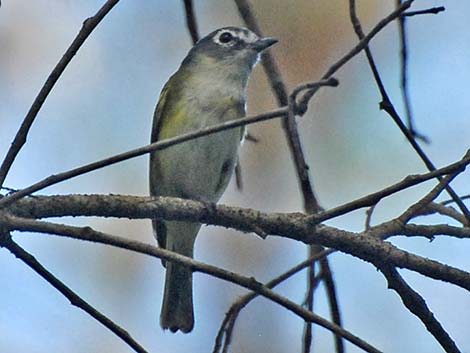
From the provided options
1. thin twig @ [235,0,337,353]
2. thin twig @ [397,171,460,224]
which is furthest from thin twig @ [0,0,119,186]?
thin twig @ [397,171,460,224]

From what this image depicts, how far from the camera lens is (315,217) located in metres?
2.13

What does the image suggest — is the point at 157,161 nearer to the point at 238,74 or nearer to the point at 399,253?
the point at 238,74

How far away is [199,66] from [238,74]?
25 cm

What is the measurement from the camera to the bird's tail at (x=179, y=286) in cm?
439

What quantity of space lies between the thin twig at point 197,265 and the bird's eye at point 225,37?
10.6 feet

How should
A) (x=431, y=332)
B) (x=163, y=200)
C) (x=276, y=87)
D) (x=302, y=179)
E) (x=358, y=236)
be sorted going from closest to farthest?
1. (x=302, y=179)
2. (x=431, y=332)
3. (x=358, y=236)
4. (x=163, y=200)
5. (x=276, y=87)

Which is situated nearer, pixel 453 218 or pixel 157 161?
pixel 453 218

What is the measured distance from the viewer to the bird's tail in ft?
14.4

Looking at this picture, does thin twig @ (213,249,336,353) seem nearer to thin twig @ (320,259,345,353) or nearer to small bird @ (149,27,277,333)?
thin twig @ (320,259,345,353)

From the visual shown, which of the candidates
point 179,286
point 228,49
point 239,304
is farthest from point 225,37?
point 239,304

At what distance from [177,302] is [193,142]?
31.5 inches

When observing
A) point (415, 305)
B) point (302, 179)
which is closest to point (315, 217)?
point (302, 179)

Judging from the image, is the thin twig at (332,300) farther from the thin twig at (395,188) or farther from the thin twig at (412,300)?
the thin twig at (395,188)

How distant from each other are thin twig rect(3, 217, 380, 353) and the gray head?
292 centimetres
